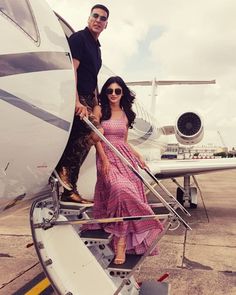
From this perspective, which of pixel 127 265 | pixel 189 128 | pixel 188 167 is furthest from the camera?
pixel 189 128

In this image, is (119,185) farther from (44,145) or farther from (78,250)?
(44,145)

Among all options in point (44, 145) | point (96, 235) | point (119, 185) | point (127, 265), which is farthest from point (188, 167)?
point (44, 145)

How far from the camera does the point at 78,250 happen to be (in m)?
3.64

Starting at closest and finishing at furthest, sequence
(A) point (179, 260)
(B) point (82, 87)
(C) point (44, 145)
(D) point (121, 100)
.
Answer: (C) point (44, 145)
(B) point (82, 87)
(D) point (121, 100)
(A) point (179, 260)

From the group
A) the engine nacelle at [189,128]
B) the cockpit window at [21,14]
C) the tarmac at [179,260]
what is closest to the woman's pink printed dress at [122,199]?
the tarmac at [179,260]

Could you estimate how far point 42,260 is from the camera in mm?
3449

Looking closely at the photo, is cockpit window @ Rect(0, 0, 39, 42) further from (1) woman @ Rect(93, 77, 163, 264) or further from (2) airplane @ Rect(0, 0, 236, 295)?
(1) woman @ Rect(93, 77, 163, 264)

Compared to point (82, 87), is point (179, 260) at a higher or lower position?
lower

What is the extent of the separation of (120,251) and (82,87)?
5.54ft

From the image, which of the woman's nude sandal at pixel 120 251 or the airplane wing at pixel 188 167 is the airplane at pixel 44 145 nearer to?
the woman's nude sandal at pixel 120 251

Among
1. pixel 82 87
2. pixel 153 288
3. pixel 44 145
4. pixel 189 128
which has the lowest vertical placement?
pixel 153 288

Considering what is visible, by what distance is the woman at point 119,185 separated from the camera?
12.2ft

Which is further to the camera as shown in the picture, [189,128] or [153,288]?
[189,128]

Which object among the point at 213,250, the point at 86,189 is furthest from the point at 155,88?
the point at 86,189
